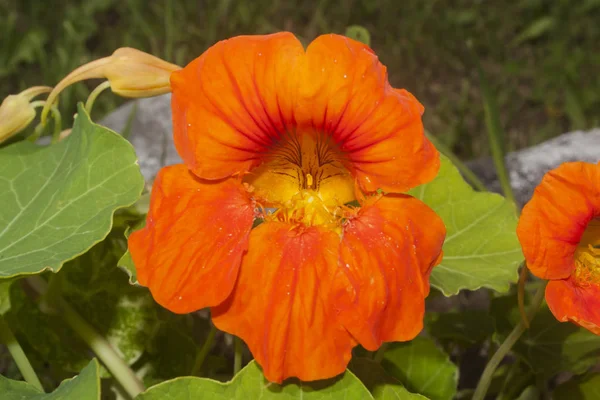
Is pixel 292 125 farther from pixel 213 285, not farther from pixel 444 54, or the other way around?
pixel 444 54

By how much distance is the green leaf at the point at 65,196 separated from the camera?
844 millimetres

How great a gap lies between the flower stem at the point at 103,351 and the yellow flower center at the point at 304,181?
1.01 feet

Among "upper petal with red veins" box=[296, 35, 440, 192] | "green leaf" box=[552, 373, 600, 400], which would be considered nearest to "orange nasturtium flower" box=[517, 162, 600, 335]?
"upper petal with red veins" box=[296, 35, 440, 192]

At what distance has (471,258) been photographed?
3.40 feet

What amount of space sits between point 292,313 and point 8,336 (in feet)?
1.34

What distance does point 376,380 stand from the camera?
0.89 m

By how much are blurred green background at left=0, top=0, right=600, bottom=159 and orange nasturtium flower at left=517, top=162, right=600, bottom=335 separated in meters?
1.56

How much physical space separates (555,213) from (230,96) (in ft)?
1.10

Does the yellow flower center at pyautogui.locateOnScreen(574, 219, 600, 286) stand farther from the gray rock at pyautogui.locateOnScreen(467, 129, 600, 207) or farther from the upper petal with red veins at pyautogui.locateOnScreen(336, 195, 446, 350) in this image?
the gray rock at pyautogui.locateOnScreen(467, 129, 600, 207)

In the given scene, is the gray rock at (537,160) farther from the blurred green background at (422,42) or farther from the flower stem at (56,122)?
the flower stem at (56,122)

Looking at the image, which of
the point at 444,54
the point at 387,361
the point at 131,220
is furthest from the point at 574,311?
the point at 444,54

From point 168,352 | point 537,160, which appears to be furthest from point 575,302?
point 537,160

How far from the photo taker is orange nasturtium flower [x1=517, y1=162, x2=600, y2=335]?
723 mm

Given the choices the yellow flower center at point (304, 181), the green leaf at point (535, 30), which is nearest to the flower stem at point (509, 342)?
the yellow flower center at point (304, 181)
